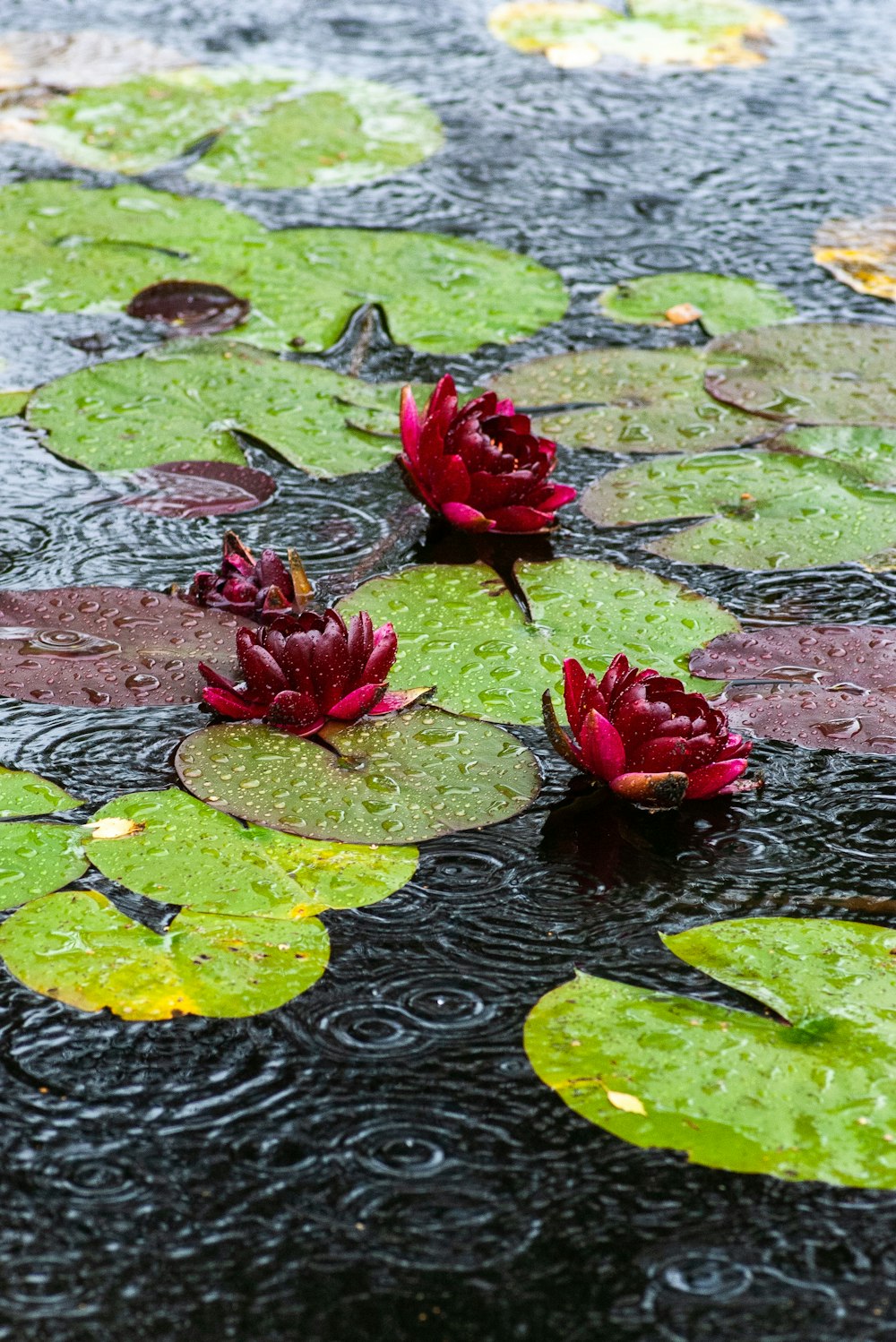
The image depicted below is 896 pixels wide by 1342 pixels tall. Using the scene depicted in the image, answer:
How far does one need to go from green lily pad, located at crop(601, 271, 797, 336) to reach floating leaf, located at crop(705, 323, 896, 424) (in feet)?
0.35

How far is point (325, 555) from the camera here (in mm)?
2426

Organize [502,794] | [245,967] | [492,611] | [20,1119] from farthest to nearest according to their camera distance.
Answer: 1. [492,611]
2. [502,794]
3. [245,967]
4. [20,1119]

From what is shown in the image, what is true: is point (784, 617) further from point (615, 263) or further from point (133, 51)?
point (133, 51)

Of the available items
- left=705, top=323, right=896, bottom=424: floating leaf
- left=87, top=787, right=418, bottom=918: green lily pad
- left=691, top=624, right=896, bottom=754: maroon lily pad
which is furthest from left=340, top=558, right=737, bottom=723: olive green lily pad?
left=705, top=323, right=896, bottom=424: floating leaf

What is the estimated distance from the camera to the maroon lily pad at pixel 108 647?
201 centimetres

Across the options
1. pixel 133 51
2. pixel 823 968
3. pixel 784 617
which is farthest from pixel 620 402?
pixel 133 51

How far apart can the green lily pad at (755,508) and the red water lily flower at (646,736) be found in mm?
647

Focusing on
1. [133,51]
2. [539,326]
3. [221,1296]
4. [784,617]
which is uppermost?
[133,51]

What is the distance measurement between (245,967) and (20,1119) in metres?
0.29

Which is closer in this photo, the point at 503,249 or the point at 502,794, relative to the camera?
the point at 502,794

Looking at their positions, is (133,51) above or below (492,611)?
above

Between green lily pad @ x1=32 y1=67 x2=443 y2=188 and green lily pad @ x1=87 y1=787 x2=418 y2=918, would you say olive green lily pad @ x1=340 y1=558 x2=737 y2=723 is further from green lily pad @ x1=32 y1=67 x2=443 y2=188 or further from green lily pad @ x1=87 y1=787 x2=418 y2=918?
green lily pad @ x1=32 y1=67 x2=443 y2=188

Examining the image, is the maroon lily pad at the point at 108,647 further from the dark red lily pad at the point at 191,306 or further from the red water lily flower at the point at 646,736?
the dark red lily pad at the point at 191,306

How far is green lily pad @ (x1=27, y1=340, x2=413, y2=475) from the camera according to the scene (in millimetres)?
2672
